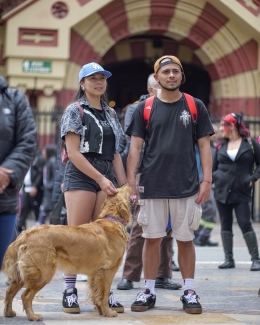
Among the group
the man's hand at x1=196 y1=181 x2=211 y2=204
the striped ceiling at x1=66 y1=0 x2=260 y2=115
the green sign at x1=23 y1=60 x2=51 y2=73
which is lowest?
the man's hand at x1=196 y1=181 x2=211 y2=204

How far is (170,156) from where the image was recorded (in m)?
6.73

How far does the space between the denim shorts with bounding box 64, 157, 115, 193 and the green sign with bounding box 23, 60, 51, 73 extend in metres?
10.8

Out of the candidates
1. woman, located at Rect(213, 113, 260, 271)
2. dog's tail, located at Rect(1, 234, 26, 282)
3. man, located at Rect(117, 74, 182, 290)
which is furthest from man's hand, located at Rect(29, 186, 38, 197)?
dog's tail, located at Rect(1, 234, 26, 282)

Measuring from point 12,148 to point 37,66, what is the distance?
483 inches

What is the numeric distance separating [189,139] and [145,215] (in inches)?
30.2

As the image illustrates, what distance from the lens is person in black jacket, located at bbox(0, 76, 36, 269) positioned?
5223 mm

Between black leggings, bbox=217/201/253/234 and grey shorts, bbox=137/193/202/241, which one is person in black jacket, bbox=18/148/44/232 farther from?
grey shorts, bbox=137/193/202/241

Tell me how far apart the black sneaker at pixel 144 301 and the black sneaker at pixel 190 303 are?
0.29 m

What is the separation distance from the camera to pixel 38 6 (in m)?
17.2

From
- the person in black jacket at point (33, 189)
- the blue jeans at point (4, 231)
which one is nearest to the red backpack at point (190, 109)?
the blue jeans at point (4, 231)

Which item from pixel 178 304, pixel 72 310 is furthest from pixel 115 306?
pixel 178 304

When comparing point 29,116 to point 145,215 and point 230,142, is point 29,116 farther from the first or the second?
point 230,142

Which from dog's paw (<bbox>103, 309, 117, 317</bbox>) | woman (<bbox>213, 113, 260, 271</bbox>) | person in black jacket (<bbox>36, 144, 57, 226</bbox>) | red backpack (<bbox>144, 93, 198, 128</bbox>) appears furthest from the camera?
person in black jacket (<bbox>36, 144, 57, 226</bbox>)

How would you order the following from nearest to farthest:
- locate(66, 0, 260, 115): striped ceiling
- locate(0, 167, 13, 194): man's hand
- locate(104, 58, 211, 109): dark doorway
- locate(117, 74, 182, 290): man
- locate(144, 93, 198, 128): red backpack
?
locate(0, 167, 13, 194): man's hand, locate(144, 93, 198, 128): red backpack, locate(117, 74, 182, 290): man, locate(66, 0, 260, 115): striped ceiling, locate(104, 58, 211, 109): dark doorway
